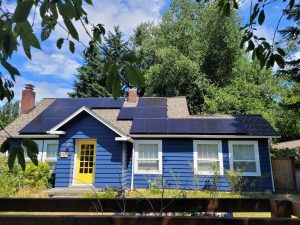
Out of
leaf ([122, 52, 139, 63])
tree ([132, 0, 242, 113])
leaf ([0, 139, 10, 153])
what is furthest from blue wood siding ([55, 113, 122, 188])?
tree ([132, 0, 242, 113])

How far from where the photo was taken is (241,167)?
1441 cm

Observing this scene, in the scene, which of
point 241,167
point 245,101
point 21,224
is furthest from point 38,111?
point 21,224

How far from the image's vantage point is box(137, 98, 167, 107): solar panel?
61.4ft

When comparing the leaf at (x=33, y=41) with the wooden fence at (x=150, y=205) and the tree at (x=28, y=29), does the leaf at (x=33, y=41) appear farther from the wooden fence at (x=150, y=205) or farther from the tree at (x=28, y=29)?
the wooden fence at (x=150, y=205)

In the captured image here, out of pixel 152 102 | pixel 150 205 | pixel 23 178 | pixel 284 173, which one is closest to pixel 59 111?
pixel 23 178

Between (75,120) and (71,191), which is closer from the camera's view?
(71,191)

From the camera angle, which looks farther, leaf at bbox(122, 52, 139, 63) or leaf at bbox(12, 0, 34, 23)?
leaf at bbox(122, 52, 139, 63)

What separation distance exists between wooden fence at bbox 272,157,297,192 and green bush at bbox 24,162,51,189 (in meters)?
12.0

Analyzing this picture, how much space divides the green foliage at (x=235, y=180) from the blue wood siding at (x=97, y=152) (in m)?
5.32

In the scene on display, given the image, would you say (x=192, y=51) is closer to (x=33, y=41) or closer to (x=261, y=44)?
(x=261, y=44)

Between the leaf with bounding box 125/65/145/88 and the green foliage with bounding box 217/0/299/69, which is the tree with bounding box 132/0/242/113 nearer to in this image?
the green foliage with bounding box 217/0/299/69

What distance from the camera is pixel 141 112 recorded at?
1747 cm

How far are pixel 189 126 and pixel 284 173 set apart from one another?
5754mm

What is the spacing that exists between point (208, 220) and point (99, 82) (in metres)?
33.9
